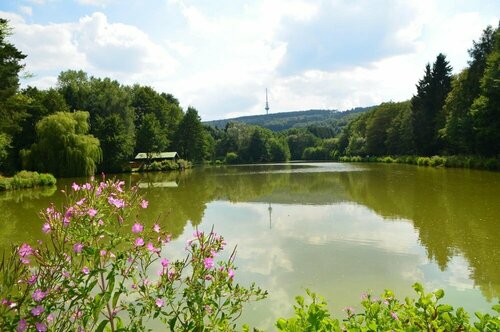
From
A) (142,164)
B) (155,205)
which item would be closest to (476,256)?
(155,205)

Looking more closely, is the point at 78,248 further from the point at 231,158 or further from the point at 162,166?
the point at 231,158

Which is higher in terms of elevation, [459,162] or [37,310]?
[37,310]

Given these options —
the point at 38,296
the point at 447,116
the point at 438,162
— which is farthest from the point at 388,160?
the point at 38,296

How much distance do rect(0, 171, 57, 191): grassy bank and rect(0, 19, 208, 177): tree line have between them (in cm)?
211

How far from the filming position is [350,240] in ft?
28.7

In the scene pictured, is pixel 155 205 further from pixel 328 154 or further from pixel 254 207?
pixel 328 154

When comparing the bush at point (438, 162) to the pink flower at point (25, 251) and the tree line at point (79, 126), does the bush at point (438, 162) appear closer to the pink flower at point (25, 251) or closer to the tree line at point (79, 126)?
the tree line at point (79, 126)

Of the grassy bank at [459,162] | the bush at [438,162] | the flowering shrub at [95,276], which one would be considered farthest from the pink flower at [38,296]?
the bush at [438,162]

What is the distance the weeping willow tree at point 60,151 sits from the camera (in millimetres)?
33594

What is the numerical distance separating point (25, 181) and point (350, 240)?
2473 cm

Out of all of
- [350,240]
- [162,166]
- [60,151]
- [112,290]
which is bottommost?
[162,166]

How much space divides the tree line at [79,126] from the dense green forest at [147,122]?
0.09 metres

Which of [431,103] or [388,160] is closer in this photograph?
[431,103]

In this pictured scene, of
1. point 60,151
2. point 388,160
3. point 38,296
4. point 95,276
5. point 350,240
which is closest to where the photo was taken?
point 38,296
